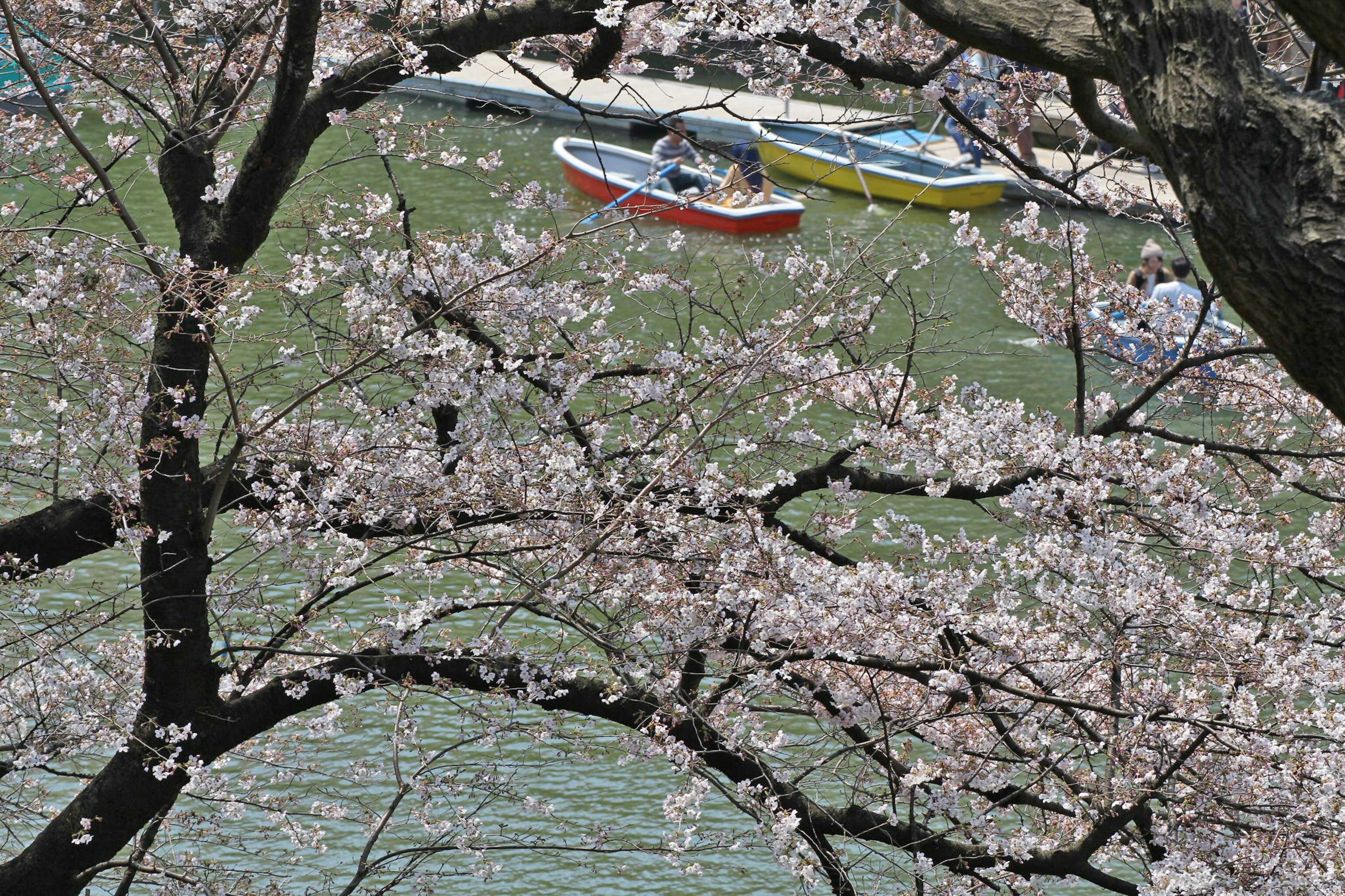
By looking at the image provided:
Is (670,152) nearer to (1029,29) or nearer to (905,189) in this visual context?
(905,189)

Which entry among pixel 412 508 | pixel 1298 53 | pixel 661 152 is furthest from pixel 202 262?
pixel 661 152

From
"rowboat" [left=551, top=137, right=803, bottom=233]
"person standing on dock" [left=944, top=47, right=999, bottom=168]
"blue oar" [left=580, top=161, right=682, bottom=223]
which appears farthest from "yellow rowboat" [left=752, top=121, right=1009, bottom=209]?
"blue oar" [left=580, top=161, right=682, bottom=223]

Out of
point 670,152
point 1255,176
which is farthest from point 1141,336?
point 670,152

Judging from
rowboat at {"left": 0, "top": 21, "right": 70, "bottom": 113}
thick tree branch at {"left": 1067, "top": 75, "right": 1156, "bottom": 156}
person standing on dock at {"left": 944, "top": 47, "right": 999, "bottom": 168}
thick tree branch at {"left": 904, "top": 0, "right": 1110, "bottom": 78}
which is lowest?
thick tree branch at {"left": 1067, "top": 75, "right": 1156, "bottom": 156}

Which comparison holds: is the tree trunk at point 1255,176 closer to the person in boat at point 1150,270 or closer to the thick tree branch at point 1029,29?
the thick tree branch at point 1029,29

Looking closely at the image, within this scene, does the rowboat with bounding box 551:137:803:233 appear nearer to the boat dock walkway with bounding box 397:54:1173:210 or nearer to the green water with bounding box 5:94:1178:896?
the green water with bounding box 5:94:1178:896

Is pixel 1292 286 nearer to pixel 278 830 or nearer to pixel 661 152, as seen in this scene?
pixel 278 830

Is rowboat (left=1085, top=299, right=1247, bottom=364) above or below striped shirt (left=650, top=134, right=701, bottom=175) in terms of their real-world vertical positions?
below

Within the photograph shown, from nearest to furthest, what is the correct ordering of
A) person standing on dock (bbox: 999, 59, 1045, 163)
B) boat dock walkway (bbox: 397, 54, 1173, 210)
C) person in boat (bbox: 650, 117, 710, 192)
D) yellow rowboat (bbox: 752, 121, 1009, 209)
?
person standing on dock (bbox: 999, 59, 1045, 163), person in boat (bbox: 650, 117, 710, 192), yellow rowboat (bbox: 752, 121, 1009, 209), boat dock walkway (bbox: 397, 54, 1173, 210)

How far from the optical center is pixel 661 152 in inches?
629

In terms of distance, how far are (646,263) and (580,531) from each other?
4.03 m

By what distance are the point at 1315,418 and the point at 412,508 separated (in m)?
3.99

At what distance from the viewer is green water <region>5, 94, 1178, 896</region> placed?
6465mm

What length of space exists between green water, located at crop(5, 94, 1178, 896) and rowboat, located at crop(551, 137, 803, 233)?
0.62 feet
